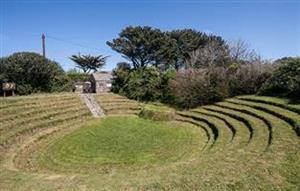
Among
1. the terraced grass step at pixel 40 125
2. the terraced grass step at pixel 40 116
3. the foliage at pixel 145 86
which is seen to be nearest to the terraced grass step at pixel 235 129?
the foliage at pixel 145 86

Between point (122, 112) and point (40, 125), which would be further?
point (122, 112)

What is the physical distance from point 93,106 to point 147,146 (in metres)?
12.1

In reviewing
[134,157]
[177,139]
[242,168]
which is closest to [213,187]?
[242,168]

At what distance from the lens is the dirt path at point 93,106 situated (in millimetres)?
28178

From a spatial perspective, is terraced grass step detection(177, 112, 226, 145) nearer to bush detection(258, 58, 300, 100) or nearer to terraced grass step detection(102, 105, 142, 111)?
terraced grass step detection(102, 105, 142, 111)

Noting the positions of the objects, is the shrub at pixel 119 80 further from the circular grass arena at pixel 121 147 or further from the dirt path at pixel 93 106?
the circular grass arena at pixel 121 147

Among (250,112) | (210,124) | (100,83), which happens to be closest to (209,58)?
(100,83)

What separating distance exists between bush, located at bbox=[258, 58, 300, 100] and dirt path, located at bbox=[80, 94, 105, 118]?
12421 mm

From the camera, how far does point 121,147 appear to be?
18.5m

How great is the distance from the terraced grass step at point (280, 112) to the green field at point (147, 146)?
0.06m

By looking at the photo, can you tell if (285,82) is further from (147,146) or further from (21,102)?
(21,102)

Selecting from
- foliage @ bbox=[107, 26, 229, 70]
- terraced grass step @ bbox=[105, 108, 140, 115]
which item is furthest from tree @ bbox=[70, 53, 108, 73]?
terraced grass step @ bbox=[105, 108, 140, 115]

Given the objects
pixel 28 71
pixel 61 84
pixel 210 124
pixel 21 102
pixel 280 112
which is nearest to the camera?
pixel 280 112

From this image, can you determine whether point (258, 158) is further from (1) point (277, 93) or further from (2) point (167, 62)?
(2) point (167, 62)
